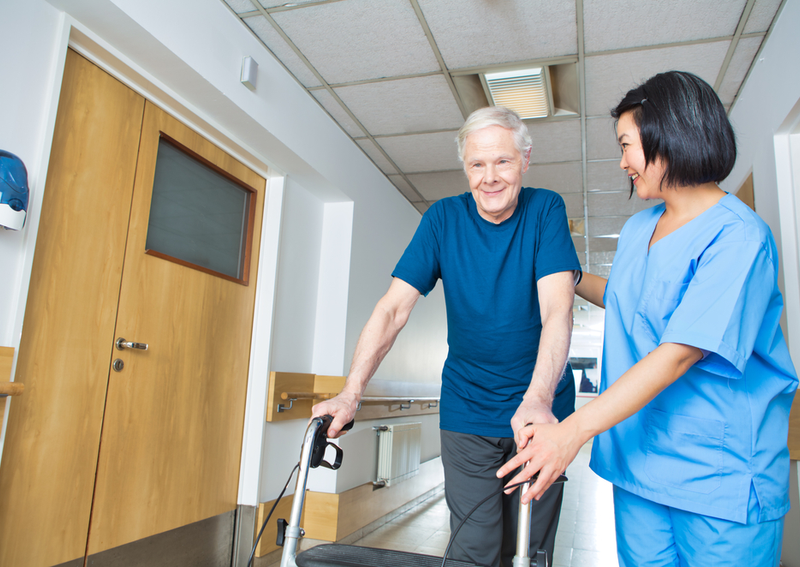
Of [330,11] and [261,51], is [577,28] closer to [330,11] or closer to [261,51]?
[330,11]

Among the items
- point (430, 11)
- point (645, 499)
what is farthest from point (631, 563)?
point (430, 11)

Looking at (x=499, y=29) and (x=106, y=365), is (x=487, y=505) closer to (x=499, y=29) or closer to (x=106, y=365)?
(x=106, y=365)

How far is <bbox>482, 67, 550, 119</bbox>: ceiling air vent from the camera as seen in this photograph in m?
3.28

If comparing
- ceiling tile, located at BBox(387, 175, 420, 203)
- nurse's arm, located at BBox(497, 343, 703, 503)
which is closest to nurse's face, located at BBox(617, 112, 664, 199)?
nurse's arm, located at BBox(497, 343, 703, 503)

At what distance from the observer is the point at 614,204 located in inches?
216

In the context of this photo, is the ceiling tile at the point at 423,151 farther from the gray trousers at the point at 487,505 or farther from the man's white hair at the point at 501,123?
the gray trousers at the point at 487,505

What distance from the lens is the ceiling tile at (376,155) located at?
4.25 m

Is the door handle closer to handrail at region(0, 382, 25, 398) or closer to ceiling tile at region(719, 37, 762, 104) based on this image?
handrail at region(0, 382, 25, 398)

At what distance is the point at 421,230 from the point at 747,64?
264 centimetres

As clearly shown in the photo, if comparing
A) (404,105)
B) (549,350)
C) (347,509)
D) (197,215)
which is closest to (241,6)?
(197,215)

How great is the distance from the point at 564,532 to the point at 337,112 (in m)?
3.32

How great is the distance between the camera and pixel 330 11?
8.95 feet

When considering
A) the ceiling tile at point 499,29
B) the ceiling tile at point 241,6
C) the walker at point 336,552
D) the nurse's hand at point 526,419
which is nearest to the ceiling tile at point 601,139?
the ceiling tile at point 499,29

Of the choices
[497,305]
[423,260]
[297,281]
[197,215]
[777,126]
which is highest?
[777,126]
